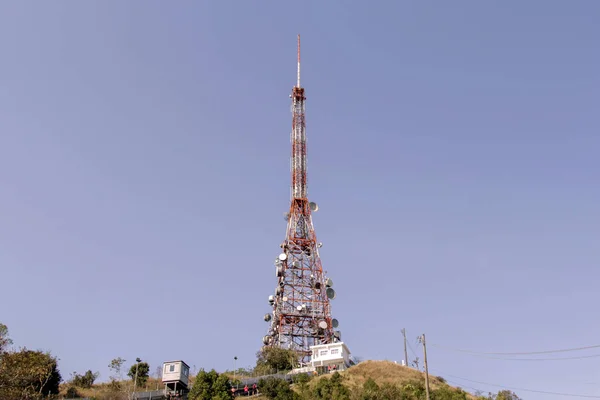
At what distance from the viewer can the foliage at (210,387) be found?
213 ft

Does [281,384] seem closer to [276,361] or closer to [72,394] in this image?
[276,361]

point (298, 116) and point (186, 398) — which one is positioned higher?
point (298, 116)

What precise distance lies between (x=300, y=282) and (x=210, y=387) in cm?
3334

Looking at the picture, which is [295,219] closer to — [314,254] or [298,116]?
[314,254]

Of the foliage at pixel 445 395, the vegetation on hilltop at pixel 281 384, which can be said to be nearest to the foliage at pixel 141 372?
the vegetation on hilltop at pixel 281 384

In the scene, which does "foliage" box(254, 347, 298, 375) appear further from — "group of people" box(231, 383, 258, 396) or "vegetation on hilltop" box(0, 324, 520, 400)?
"group of people" box(231, 383, 258, 396)

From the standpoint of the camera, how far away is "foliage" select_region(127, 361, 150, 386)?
79.3 meters

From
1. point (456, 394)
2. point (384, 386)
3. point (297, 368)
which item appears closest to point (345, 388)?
point (384, 386)

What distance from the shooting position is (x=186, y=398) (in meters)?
71.6

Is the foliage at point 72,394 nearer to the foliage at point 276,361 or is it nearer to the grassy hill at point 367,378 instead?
the grassy hill at point 367,378

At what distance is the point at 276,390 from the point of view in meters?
65.6

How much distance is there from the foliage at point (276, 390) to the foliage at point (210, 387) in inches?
152

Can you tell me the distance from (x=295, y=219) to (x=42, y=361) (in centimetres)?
4804

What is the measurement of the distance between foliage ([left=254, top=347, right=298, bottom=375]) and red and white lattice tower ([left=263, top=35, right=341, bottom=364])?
302 centimetres
